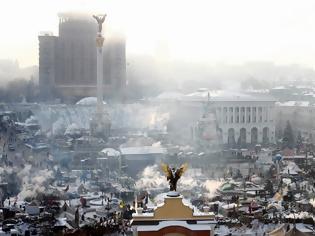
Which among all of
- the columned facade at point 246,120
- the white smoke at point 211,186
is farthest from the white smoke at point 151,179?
the columned facade at point 246,120

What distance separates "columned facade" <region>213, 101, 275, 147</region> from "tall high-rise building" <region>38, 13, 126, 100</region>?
26.9 ft

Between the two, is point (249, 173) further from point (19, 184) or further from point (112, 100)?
point (112, 100)

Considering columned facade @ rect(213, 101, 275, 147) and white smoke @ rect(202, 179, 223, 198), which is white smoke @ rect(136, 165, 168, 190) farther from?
columned facade @ rect(213, 101, 275, 147)

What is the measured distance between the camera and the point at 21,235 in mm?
8484

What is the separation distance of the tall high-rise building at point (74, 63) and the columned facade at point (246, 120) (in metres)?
8.20

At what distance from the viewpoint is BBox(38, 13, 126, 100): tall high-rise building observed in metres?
34.1

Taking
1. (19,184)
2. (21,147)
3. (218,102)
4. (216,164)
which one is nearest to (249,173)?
(216,164)

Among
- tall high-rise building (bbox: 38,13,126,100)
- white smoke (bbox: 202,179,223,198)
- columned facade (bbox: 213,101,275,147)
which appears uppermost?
tall high-rise building (bbox: 38,13,126,100)

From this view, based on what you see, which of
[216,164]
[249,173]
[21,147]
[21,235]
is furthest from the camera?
[21,147]

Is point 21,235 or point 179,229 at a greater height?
point 179,229

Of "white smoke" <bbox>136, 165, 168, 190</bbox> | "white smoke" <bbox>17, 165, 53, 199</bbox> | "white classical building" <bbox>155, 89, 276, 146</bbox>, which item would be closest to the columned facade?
"white classical building" <bbox>155, 89, 276, 146</bbox>

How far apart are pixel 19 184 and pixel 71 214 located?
317 centimetres

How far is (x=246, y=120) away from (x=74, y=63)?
11.0 m

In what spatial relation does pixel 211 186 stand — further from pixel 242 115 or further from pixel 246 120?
pixel 242 115
